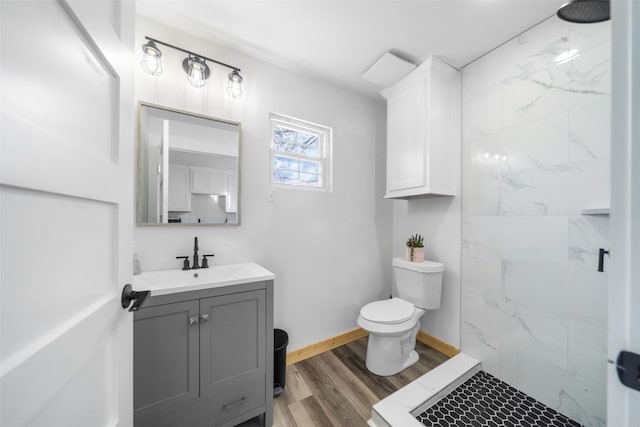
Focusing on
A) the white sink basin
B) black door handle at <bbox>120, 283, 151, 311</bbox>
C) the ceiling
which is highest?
the ceiling

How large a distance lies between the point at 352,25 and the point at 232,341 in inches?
83.8

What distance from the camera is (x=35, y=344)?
36 cm

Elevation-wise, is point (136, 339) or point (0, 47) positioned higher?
point (0, 47)

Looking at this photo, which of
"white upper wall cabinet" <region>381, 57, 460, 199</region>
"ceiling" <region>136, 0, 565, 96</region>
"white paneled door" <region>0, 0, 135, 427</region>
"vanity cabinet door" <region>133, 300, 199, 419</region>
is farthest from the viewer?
"white upper wall cabinet" <region>381, 57, 460, 199</region>

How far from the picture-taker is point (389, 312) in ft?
5.95

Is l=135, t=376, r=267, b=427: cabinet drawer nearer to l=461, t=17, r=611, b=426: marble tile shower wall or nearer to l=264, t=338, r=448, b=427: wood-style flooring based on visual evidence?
l=264, t=338, r=448, b=427: wood-style flooring

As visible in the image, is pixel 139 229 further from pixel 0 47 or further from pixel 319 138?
pixel 319 138

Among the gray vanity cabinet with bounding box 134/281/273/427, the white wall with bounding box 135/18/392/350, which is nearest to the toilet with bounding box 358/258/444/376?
the white wall with bounding box 135/18/392/350

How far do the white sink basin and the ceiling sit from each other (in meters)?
1.65

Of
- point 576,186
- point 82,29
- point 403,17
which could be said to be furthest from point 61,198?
point 576,186

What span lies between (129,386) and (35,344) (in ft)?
1.74

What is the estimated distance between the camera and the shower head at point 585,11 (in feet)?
2.12

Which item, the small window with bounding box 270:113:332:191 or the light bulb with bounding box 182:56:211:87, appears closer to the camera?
the light bulb with bounding box 182:56:211:87

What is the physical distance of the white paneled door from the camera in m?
0.32
